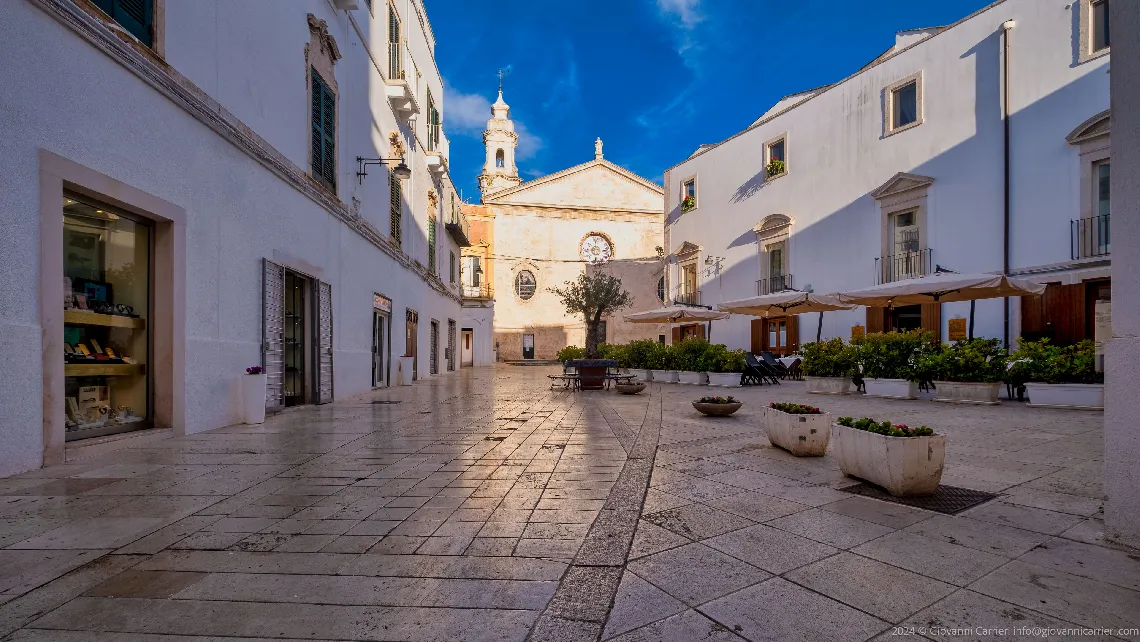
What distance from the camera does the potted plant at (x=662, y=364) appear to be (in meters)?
16.4

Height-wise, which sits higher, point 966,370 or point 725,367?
point 966,370

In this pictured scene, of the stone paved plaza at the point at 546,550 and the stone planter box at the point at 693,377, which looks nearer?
the stone paved plaza at the point at 546,550

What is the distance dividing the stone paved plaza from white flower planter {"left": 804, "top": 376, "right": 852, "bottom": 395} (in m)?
6.89

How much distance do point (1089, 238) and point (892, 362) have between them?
550 cm

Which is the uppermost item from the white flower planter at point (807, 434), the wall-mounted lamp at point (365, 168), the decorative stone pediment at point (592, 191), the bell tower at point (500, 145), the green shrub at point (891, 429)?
the bell tower at point (500, 145)

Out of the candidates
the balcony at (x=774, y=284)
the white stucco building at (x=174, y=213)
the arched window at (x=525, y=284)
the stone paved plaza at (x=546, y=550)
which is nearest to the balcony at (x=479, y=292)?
the arched window at (x=525, y=284)

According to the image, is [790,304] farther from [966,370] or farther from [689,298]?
[689,298]

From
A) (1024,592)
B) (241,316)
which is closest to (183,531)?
(1024,592)

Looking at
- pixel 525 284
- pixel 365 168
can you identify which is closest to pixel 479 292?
pixel 525 284

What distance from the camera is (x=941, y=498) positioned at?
11.8 ft

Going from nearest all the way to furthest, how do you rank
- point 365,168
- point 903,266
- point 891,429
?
point 891,429
point 365,168
point 903,266

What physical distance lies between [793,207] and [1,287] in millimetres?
19922

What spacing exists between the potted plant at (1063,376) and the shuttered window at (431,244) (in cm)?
1677

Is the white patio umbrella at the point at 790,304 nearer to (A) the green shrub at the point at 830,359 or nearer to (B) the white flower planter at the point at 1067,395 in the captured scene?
(A) the green shrub at the point at 830,359
